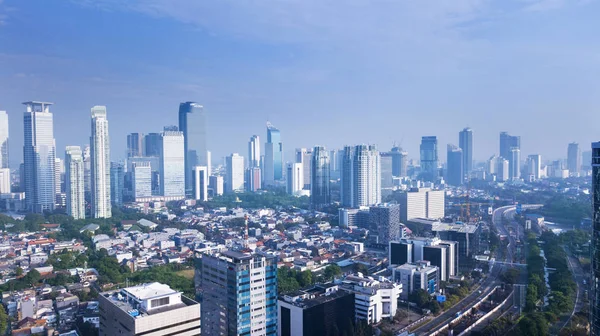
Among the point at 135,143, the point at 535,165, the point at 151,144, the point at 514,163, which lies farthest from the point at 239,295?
the point at 535,165

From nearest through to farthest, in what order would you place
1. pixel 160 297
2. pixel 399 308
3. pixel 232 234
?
pixel 160 297
pixel 399 308
pixel 232 234

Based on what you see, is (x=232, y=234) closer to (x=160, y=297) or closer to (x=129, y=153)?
(x=160, y=297)

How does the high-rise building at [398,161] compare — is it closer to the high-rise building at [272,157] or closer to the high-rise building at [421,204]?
the high-rise building at [272,157]

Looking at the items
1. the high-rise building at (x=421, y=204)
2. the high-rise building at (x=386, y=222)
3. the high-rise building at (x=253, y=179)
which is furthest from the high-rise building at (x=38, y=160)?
the high-rise building at (x=421, y=204)

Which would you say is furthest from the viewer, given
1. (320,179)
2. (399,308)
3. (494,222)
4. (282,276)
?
(320,179)

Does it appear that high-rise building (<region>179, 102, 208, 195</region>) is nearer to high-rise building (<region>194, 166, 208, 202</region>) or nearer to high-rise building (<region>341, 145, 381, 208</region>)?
high-rise building (<region>194, 166, 208, 202</region>)

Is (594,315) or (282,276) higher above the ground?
(594,315)

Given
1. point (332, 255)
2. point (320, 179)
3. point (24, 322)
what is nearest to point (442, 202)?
point (320, 179)
